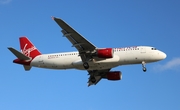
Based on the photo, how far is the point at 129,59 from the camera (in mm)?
58281

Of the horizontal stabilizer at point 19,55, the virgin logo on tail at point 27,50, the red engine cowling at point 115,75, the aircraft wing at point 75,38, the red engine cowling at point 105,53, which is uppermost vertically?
the virgin logo on tail at point 27,50

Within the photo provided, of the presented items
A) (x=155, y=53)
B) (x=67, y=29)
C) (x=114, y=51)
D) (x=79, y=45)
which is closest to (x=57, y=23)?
(x=67, y=29)

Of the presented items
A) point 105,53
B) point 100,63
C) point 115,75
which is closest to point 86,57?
point 100,63

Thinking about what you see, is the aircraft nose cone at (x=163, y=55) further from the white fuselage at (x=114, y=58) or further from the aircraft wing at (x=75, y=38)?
the aircraft wing at (x=75, y=38)

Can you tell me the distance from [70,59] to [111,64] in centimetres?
683

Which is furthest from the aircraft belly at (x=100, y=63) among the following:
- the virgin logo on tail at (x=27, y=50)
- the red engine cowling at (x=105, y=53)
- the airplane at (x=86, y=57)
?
the virgin logo on tail at (x=27, y=50)

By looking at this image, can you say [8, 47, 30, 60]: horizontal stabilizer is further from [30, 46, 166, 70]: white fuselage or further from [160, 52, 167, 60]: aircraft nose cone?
[160, 52, 167, 60]: aircraft nose cone

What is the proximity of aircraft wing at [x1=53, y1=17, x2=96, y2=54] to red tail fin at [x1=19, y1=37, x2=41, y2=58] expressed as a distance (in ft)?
32.9

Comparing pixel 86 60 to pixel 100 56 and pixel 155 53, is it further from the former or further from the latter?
pixel 155 53

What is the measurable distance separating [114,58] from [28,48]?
17220 millimetres

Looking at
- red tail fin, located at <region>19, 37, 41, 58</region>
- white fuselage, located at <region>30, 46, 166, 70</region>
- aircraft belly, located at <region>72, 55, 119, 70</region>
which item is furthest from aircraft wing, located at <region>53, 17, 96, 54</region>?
red tail fin, located at <region>19, 37, 41, 58</region>

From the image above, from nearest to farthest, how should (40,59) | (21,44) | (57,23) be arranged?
(57,23) < (40,59) < (21,44)

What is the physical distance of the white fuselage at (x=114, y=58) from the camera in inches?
2299

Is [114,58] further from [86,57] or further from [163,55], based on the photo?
[163,55]
